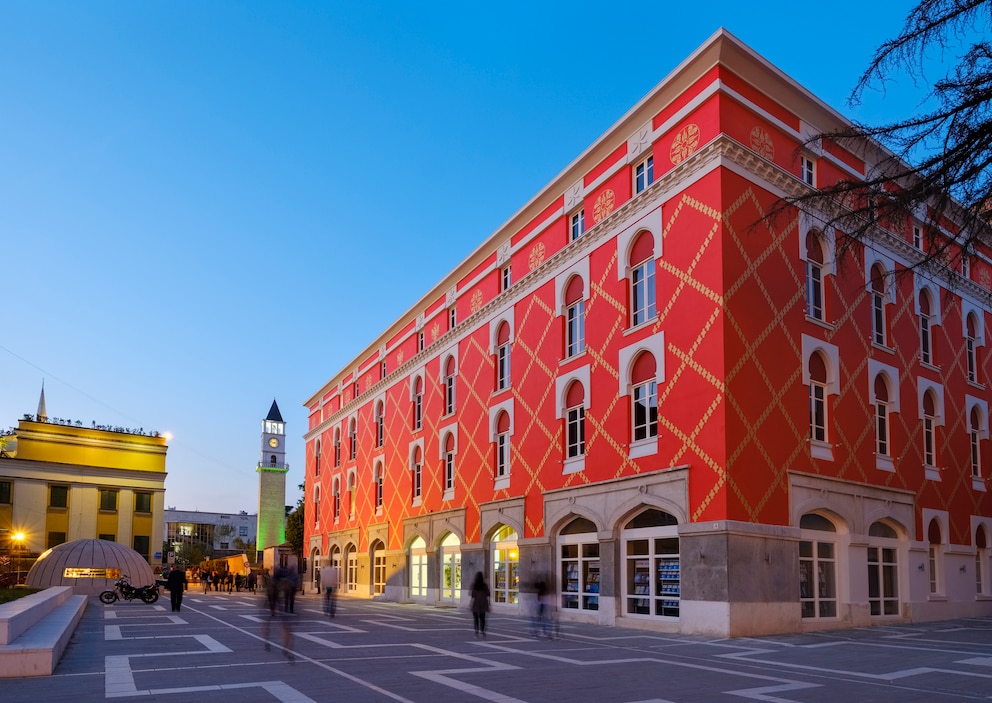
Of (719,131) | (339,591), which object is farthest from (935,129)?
(339,591)

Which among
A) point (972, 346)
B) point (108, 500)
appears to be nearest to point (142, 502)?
point (108, 500)

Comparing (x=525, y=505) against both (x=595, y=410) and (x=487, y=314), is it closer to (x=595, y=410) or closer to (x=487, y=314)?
(x=595, y=410)

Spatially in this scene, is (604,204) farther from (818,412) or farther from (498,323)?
(818,412)

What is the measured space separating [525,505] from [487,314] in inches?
344

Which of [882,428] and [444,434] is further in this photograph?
[444,434]

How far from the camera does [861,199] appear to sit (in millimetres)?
9516

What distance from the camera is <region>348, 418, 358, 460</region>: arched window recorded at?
53.0 meters

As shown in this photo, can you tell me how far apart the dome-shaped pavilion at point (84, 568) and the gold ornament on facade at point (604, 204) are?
100 feet

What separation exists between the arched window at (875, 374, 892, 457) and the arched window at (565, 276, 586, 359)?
9.25 metres

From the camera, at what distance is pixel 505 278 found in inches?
1369

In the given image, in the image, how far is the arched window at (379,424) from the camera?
1897 inches

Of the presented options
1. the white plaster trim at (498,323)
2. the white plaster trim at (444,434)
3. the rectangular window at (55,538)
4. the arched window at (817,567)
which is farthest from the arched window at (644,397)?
the rectangular window at (55,538)

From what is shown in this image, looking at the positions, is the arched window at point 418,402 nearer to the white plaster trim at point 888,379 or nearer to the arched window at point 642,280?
the arched window at point 642,280

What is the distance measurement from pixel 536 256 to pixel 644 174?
23.4ft
